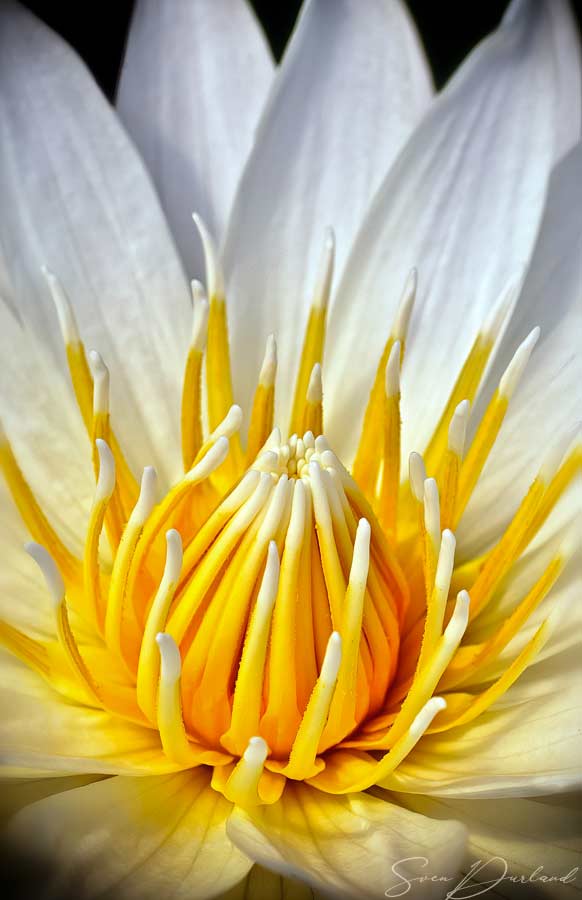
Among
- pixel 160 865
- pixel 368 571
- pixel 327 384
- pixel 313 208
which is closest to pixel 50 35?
pixel 313 208

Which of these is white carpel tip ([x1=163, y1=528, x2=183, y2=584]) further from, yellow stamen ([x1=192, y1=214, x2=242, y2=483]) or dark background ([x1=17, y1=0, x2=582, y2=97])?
dark background ([x1=17, y1=0, x2=582, y2=97])

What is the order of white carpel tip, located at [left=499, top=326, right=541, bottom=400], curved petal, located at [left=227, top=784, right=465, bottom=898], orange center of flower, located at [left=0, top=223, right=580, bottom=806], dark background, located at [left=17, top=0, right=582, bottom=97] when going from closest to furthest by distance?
curved petal, located at [left=227, top=784, right=465, bottom=898]
orange center of flower, located at [left=0, top=223, right=580, bottom=806]
white carpel tip, located at [left=499, top=326, right=541, bottom=400]
dark background, located at [left=17, top=0, right=582, bottom=97]

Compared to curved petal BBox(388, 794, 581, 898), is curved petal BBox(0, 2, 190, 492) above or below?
above

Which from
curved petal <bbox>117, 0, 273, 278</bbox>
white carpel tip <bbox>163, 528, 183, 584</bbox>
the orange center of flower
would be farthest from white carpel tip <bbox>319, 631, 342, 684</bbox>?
curved petal <bbox>117, 0, 273, 278</bbox>

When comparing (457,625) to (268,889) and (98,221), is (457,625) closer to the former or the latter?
(268,889)

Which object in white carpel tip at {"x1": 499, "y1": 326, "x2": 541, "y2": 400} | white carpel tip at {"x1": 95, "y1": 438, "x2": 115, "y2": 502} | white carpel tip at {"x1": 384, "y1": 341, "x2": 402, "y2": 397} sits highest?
white carpel tip at {"x1": 95, "y1": 438, "x2": 115, "y2": 502}

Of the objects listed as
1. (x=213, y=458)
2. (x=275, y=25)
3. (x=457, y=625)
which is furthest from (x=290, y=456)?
(x=275, y=25)

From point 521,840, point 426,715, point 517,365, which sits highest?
point 517,365
